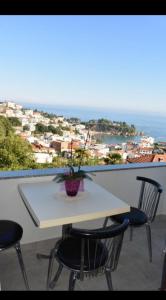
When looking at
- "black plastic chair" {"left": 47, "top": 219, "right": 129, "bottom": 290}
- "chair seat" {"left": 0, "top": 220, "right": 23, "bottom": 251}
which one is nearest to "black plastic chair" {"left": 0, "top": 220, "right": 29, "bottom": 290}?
"chair seat" {"left": 0, "top": 220, "right": 23, "bottom": 251}

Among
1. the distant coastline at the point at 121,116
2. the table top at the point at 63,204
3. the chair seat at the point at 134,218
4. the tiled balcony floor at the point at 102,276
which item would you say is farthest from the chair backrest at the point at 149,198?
the distant coastline at the point at 121,116

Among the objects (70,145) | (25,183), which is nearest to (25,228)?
(25,183)

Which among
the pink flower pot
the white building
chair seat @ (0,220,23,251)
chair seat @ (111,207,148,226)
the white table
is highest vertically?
the white building

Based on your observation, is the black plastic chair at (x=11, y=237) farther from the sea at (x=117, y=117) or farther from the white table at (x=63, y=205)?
the sea at (x=117, y=117)

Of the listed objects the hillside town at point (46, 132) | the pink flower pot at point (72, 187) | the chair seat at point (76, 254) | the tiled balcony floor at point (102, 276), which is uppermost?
the hillside town at point (46, 132)

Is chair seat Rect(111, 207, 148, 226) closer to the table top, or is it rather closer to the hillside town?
the table top

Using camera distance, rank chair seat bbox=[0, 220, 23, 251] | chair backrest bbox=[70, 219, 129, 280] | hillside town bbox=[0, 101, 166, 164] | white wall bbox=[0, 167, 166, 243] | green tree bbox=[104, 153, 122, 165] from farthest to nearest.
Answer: green tree bbox=[104, 153, 122, 165] → hillside town bbox=[0, 101, 166, 164] → white wall bbox=[0, 167, 166, 243] → chair seat bbox=[0, 220, 23, 251] → chair backrest bbox=[70, 219, 129, 280]
